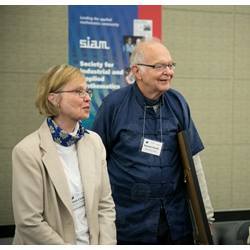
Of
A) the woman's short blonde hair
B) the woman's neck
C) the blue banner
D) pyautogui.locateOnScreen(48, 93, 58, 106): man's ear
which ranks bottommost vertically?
the woman's neck

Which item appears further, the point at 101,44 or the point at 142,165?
the point at 101,44

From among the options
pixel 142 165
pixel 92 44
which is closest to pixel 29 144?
pixel 142 165

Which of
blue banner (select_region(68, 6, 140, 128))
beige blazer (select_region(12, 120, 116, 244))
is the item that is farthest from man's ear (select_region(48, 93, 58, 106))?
blue banner (select_region(68, 6, 140, 128))

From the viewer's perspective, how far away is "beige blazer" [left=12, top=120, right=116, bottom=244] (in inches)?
66.9

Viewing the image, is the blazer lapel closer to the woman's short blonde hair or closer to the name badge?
the woman's short blonde hair

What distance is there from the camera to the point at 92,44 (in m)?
4.17

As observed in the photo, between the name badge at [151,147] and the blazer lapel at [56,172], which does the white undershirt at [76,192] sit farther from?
the name badge at [151,147]

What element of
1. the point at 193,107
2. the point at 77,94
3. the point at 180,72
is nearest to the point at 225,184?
the point at 193,107

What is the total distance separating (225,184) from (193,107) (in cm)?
96

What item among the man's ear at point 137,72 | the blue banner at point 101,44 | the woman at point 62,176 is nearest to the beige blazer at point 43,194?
the woman at point 62,176

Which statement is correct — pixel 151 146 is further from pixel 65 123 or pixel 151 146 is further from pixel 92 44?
pixel 92 44

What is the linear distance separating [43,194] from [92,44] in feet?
8.78

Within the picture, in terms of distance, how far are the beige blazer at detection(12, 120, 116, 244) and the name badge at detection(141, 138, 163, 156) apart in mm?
425

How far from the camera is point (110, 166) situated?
2.28 m
